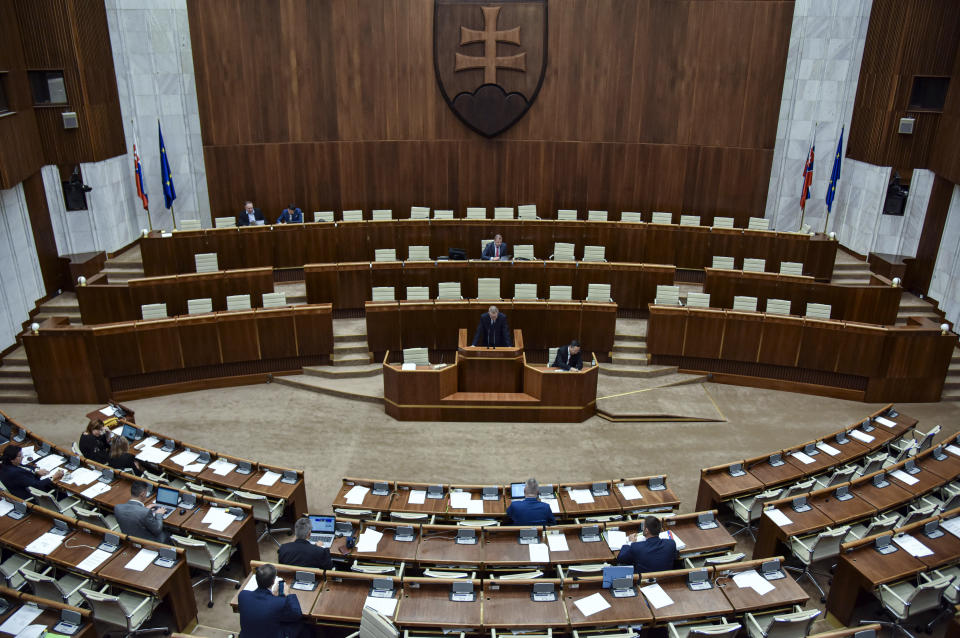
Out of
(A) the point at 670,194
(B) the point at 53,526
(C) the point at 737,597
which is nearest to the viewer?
(C) the point at 737,597

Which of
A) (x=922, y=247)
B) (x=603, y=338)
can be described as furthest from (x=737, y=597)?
(x=922, y=247)

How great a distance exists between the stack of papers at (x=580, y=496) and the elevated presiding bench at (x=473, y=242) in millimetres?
6486

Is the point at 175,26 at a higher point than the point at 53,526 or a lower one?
higher

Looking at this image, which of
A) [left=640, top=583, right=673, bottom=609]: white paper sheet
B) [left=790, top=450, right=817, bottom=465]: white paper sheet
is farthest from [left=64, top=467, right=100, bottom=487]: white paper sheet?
[left=790, top=450, right=817, bottom=465]: white paper sheet

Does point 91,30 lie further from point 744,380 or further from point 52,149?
point 744,380

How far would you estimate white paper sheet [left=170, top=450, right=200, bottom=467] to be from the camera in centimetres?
711

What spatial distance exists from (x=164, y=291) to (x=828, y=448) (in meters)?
9.59

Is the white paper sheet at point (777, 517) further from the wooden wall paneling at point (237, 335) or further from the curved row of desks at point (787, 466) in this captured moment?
the wooden wall paneling at point (237, 335)

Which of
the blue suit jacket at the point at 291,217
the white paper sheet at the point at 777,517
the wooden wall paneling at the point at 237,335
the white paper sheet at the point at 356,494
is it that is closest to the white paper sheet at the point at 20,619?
the white paper sheet at the point at 356,494

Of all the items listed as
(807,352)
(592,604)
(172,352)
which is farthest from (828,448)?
(172,352)

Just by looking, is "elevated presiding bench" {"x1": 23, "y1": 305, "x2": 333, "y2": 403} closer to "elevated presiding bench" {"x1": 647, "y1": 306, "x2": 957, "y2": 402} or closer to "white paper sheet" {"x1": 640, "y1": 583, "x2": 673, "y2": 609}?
"elevated presiding bench" {"x1": 647, "y1": 306, "x2": 957, "y2": 402}

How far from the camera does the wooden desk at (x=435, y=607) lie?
489 centimetres

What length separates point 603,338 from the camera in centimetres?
1045

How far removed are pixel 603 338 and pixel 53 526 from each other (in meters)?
7.42
